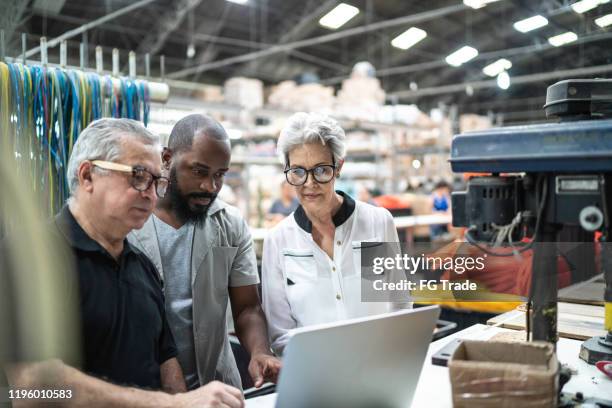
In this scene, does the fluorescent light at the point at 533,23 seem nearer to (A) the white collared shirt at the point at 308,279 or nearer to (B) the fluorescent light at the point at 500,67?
(B) the fluorescent light at the point at 500,67

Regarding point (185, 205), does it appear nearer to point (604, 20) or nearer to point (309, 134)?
point (309, 134)

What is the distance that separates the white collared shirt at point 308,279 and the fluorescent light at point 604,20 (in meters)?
2.88

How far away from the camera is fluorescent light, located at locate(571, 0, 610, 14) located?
3.71 m

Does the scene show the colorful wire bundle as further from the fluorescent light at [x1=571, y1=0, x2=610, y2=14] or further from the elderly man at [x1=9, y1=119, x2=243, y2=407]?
the fluorescent light at [x1=571, y1=0, x2=610, y2=14]

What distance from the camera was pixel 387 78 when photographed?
1611 centimetres

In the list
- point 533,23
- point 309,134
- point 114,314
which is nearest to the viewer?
point 114,314

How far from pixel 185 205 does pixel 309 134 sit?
535 millimetres

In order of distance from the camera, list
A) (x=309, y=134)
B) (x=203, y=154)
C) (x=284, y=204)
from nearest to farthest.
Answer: (x=203, y=154) → (x=309, y=134) → (x=284, y=204)

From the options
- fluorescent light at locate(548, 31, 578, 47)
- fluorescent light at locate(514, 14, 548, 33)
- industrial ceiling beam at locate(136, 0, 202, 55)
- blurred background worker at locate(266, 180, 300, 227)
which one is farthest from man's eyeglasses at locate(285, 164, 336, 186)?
industrial ceiling beam at locate(136, 0, 202, 55)

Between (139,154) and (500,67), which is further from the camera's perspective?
(500,67)

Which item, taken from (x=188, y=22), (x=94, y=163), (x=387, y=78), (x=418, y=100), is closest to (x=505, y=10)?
(x=188, y=22)

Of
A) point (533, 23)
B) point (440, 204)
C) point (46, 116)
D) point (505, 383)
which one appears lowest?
point (505, 383)

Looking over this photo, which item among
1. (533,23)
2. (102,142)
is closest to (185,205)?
(102,142)

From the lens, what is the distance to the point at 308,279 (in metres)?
1.99
